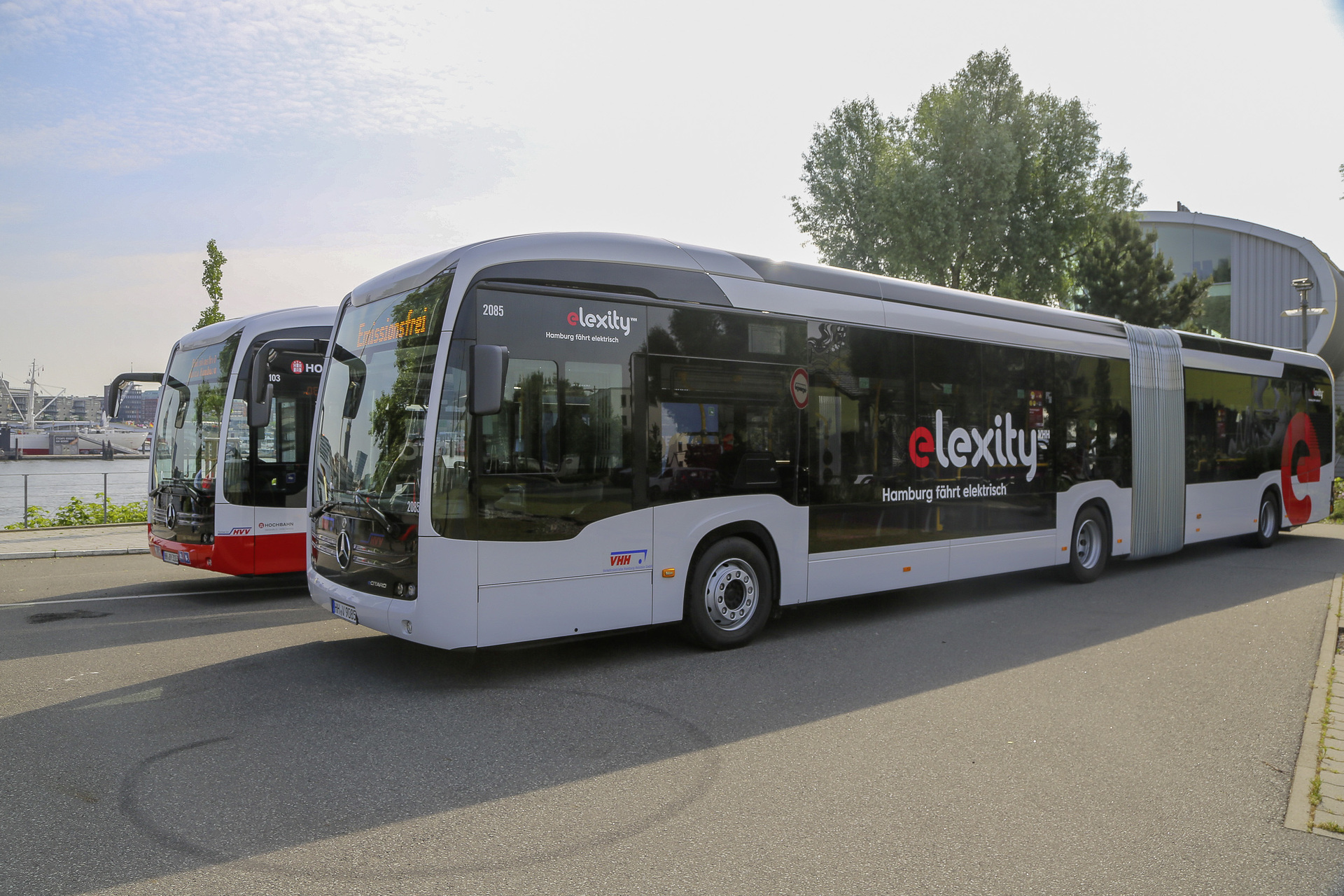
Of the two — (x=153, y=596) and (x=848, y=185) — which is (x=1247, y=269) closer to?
(x=848, y=185)

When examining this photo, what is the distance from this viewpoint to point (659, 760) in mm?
5023

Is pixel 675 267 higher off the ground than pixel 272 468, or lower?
higher

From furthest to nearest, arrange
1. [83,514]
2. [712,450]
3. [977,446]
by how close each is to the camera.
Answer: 1. [83,514]
2. [977,446]
3. [712,450]

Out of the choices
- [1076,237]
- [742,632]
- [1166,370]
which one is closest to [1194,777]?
[742,632]

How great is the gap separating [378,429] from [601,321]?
179 centimetres

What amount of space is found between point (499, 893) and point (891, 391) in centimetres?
660

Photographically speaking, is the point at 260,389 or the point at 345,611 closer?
the point at 345,611

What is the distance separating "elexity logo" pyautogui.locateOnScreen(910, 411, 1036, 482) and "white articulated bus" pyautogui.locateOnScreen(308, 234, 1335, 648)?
3 centimetres

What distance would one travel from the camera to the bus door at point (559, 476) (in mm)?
6289

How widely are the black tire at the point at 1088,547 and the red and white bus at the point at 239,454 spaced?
9.11 metres

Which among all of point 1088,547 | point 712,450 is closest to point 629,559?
point 712,450

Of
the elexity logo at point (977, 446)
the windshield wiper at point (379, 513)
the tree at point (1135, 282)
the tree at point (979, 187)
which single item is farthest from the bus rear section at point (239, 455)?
the tree at point (1135, 282)

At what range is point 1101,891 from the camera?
3.57 m

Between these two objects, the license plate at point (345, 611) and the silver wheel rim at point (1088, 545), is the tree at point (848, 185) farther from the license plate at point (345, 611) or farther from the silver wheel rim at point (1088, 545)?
the license plate at point (345, 611)
